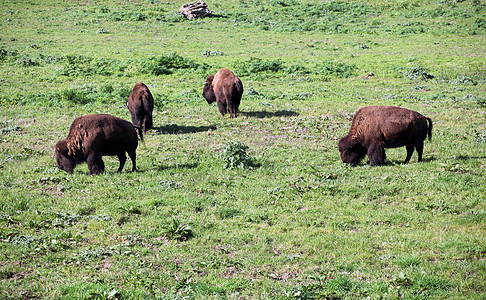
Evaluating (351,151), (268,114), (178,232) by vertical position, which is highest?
(351,151)

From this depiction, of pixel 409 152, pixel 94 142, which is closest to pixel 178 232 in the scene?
pixel 94 142

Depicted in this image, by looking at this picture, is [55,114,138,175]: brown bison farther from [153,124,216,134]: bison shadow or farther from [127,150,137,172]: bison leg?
[153,124,216,134]: bison shadow

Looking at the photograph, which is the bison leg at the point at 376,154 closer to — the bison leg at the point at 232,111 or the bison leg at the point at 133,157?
the bison leg at the point at 133,157

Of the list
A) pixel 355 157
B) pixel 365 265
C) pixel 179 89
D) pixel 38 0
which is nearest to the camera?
pixel 365 265

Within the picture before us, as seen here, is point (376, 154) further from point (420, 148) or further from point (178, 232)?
point (178, 232)

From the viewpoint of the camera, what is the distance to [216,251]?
853cm

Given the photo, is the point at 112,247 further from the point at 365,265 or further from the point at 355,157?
the point at 355,157

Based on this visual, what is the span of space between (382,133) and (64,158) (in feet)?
31.2

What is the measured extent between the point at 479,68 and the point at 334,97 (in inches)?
490

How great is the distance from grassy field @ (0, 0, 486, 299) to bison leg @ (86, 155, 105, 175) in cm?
28

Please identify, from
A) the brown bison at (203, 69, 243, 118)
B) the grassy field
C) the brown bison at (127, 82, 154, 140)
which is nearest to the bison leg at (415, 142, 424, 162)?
the grassy field

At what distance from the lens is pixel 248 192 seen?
11.5 m

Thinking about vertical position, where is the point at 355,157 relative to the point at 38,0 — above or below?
below

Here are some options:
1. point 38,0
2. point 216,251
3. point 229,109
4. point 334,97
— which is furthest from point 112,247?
point 38,0
